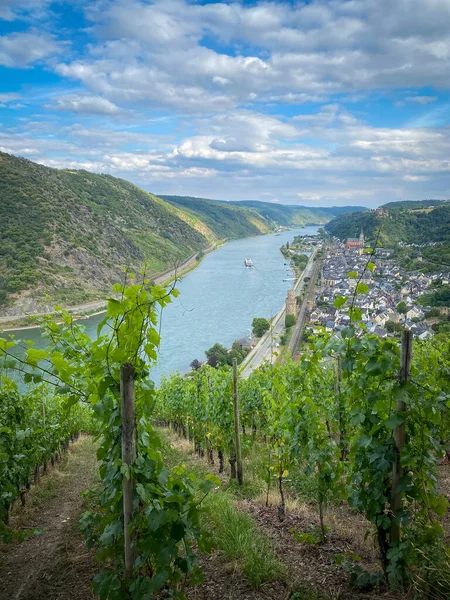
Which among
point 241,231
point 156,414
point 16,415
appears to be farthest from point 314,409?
point 241,231

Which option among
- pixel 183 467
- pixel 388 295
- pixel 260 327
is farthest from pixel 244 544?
pixel 260 327

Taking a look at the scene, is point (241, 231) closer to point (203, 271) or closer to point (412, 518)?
point (203, 271)

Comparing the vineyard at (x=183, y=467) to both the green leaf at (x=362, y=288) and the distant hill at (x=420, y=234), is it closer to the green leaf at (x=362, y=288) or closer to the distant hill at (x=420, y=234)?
the green leaf at (x=362, y=288)

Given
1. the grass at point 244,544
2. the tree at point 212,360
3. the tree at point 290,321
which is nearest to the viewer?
the grass at point 244,544

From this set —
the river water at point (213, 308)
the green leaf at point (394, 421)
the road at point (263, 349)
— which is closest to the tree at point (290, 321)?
the road at point (263, 349)

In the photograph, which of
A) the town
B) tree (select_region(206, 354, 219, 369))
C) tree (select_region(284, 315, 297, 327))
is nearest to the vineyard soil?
the town

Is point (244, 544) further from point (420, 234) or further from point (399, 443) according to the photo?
point (420, 234)

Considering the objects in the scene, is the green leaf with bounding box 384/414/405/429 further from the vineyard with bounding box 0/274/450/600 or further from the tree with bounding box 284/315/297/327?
the tree with bounding box 284/315/297/327
